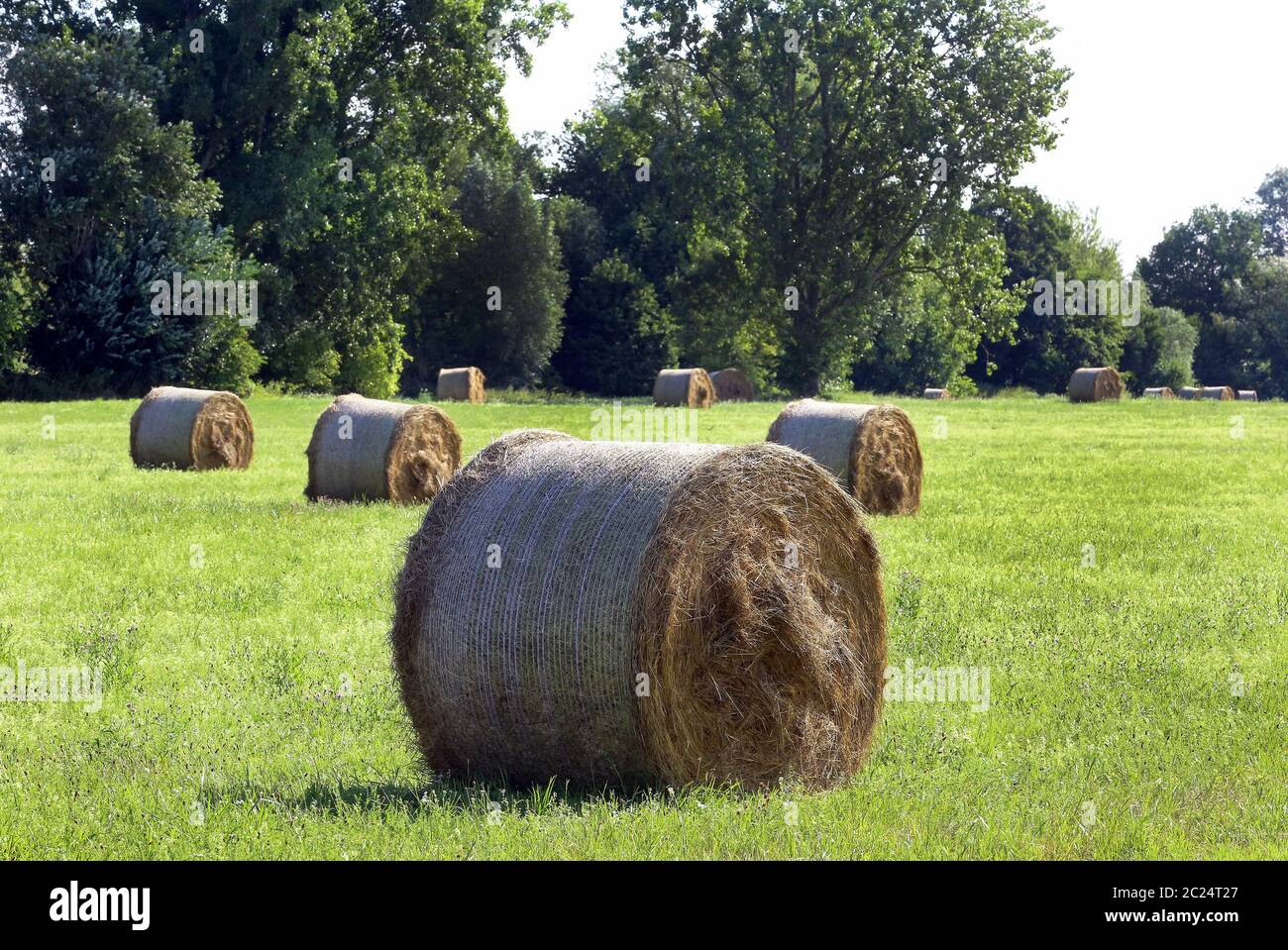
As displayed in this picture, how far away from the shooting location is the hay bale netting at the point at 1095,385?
54.8m

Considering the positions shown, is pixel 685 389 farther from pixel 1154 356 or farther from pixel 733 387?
pixel 1154 356

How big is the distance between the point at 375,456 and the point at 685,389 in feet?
92.1

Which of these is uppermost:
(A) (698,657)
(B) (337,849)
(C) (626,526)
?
(C) (626,526)

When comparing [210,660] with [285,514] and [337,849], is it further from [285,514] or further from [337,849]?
[285,514]

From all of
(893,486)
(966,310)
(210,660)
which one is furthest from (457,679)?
(966,310)

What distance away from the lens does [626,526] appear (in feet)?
22.9

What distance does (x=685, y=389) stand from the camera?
45969 millimetres

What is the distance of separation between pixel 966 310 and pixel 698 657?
5439cm

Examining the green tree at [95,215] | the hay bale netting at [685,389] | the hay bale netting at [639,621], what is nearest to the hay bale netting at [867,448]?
the hay bale netting at [639,621]

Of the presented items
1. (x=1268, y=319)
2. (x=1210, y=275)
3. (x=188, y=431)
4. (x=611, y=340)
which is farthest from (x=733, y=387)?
(x=1210, y=275)
